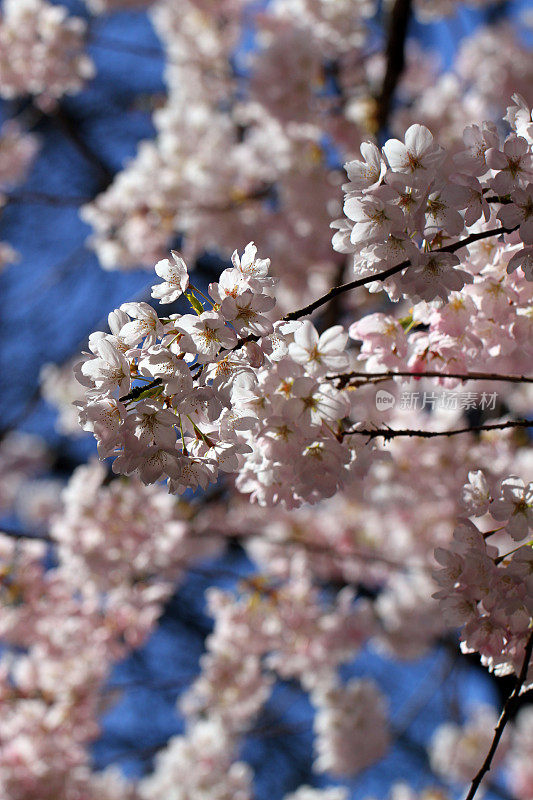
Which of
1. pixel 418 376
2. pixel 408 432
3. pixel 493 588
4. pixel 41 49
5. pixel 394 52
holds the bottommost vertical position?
pixel 493 588

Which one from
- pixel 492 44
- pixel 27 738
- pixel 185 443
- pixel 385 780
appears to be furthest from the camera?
pixel 385 780

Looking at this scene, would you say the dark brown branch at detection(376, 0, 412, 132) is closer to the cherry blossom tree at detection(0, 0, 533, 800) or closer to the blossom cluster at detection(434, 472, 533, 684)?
the cherry blossom tree at detection(0, 0, 533, 800)

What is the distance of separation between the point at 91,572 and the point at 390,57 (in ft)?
7.94

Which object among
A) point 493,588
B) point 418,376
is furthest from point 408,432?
point 493,588

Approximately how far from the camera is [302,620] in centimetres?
299

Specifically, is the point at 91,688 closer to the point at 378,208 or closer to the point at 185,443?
the point at 185,443

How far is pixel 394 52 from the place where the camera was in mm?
2734

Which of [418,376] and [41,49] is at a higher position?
[41,49]

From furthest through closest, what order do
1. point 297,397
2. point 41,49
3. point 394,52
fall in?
point 41,49 < point 394,52 < point 297,397

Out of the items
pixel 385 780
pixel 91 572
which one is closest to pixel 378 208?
pixel 91 572

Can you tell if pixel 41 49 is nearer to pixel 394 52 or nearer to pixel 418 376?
pixel 394 52

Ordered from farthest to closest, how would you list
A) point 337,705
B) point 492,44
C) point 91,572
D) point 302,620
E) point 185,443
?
point 492,44 → point 337,705 → point 302,620 → point 91,572 → point 185,443

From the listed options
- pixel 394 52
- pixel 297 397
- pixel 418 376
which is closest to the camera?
pixel 297 397

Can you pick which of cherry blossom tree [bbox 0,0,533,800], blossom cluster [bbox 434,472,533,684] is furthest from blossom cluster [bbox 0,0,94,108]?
blossom cluster [bbox 434,472,533,684]
